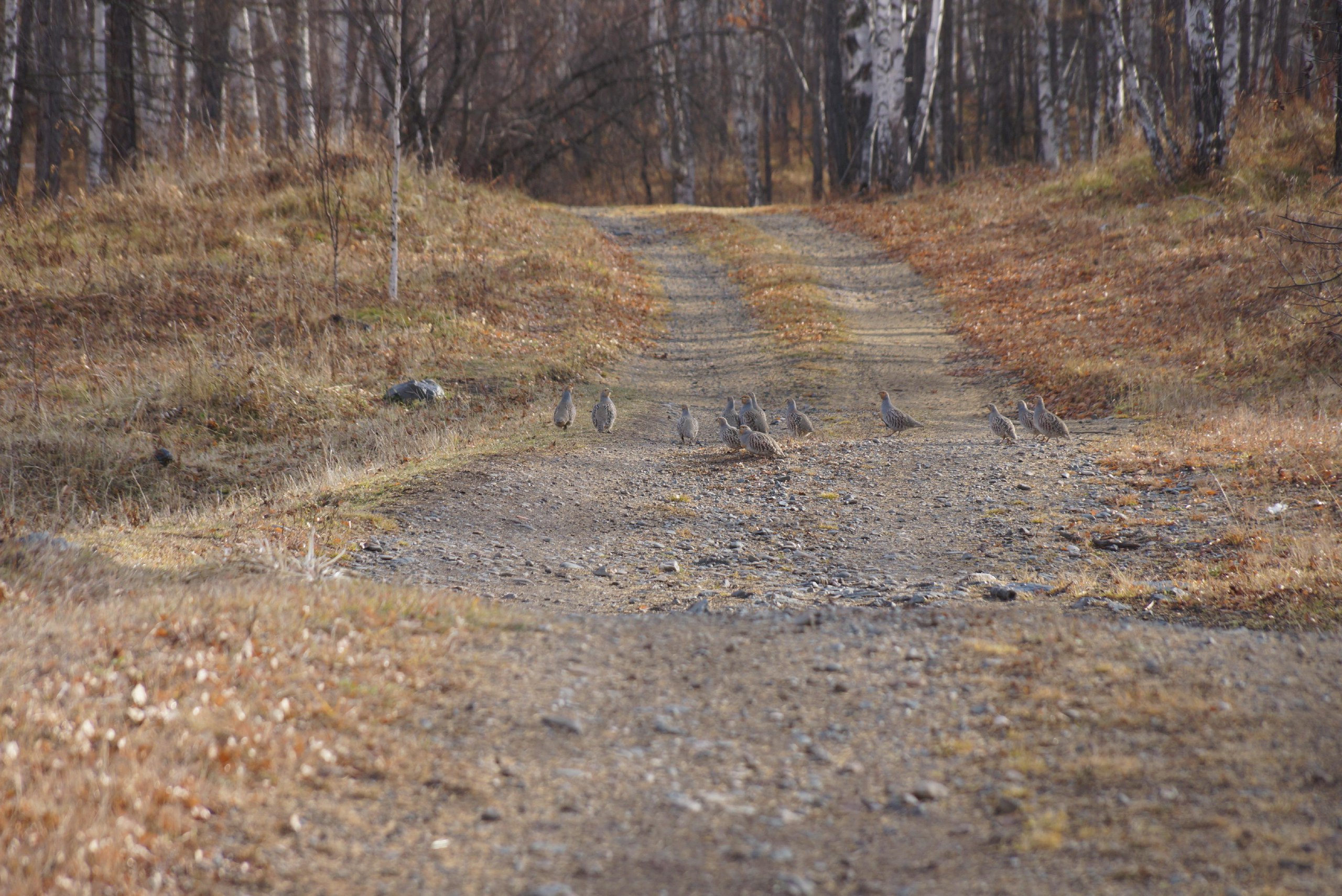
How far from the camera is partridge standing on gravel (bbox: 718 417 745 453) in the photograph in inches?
438

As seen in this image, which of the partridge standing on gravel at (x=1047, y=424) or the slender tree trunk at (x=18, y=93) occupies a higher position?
the slender tree trunk at (x=18, y=93)

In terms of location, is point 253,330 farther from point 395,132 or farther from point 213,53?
point 213,53

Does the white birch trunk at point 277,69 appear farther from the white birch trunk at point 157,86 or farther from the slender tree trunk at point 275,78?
the white birch trunk at point 157,86

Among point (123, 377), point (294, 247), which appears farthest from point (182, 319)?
point (294, 247)

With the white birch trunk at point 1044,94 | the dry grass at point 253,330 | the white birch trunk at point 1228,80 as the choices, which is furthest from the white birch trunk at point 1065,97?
the dry grass at point 253,330

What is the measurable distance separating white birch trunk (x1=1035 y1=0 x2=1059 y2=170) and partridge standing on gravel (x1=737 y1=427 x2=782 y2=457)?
2325 centimetres

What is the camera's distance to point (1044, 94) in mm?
32625

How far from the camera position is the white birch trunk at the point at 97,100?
22516 millimetres

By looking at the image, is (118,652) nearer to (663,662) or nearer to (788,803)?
(663,662)

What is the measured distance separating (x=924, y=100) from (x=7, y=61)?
2521cm

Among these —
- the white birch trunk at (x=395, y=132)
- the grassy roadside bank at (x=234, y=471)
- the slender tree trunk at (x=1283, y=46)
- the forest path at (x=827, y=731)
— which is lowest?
the forest path at (x=827, y=731)

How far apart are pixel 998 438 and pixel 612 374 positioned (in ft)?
21.1

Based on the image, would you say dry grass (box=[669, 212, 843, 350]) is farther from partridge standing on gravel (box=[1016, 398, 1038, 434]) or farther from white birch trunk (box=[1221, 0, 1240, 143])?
white birch trunk (box=[1221, 0, 1240, 143])

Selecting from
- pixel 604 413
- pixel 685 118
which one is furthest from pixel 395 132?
pixel 685 118
